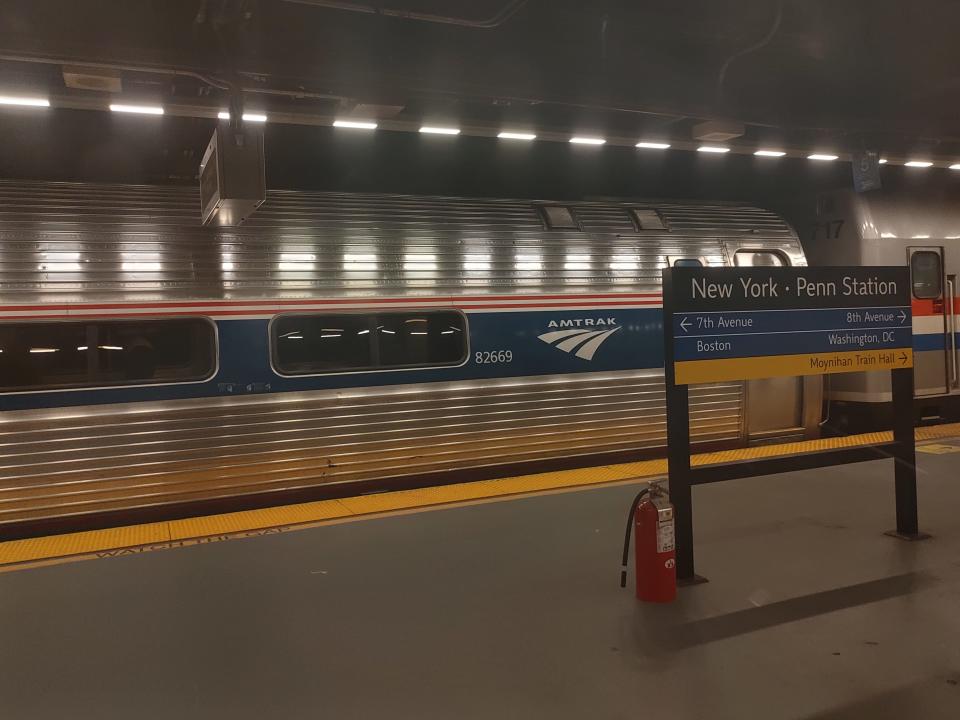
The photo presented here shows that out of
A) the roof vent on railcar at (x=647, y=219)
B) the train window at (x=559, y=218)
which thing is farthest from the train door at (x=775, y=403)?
the train window at (x=559, y=218)

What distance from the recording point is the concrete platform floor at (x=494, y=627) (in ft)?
10.0

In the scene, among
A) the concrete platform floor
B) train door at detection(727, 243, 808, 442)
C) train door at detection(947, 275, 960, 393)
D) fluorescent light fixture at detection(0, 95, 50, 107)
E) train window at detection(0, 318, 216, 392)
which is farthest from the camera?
train door at detection(947, 275, 960, 393)

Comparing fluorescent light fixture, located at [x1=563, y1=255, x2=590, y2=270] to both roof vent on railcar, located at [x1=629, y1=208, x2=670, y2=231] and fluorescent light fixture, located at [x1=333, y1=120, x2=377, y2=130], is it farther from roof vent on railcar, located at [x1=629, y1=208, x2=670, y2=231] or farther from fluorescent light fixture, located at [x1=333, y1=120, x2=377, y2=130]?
fluorescent light fixture, located at [x1=333, y1=120, x2=377, y2=130]

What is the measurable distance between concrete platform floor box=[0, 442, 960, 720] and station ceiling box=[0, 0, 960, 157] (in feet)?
10.3

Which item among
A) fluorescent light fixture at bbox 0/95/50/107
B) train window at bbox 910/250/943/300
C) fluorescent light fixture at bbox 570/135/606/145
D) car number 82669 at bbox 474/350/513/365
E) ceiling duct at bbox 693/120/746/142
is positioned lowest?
car number 82669 at bbox 474/350/513/365

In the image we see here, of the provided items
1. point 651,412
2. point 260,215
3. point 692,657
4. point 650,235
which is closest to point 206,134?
point 260,215

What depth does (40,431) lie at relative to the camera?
5.62 metres

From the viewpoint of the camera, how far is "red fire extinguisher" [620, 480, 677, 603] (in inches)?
155

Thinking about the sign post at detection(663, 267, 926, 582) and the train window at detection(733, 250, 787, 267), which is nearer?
the sign post at detection(663, 267, 926, 582)

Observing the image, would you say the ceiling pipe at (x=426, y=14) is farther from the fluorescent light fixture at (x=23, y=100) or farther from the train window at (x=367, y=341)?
the train window at (x=367, y=341)

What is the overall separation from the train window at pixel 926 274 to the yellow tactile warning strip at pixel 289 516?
226cm

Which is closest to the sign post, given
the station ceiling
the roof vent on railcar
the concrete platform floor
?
the concrete platform floor

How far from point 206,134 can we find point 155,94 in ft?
4.82

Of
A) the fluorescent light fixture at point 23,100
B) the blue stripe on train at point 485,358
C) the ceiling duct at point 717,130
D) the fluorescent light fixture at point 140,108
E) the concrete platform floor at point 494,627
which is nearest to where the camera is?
the concrete platform floor at point 494,627
